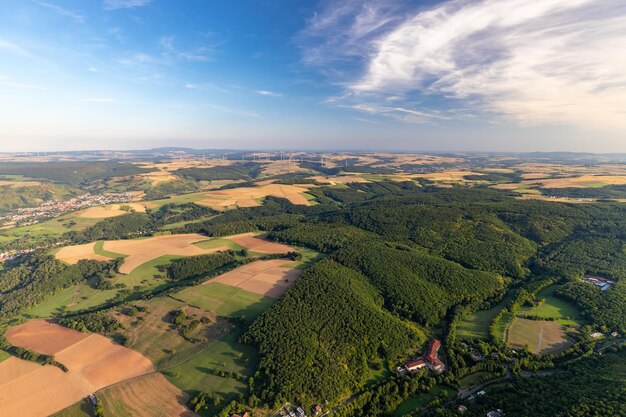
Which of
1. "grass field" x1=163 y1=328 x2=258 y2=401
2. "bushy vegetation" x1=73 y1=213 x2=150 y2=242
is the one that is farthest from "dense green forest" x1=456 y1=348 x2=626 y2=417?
"bushy vegetation" x1=73 y1=213 x2=150 y2=242

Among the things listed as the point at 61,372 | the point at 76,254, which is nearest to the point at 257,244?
the point at 76,254

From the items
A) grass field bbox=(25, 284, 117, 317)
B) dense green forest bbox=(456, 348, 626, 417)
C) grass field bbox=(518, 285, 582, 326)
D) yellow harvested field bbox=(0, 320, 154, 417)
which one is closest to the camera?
dense green forest bbox=(456, 348, 626, 417)

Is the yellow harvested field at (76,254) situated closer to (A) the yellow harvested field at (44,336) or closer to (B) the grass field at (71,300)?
(B) the grass field at (71,300)

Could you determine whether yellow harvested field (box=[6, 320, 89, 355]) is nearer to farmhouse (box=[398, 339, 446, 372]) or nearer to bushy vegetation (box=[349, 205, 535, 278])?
farmhouse (box=[398, 339, 446, 372])

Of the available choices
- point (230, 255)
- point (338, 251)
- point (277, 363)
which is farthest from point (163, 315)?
point (338, 251)

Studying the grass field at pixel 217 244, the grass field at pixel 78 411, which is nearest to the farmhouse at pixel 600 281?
the grass field at pixel 217 244

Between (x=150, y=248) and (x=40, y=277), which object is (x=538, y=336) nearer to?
(x=150, y=248)

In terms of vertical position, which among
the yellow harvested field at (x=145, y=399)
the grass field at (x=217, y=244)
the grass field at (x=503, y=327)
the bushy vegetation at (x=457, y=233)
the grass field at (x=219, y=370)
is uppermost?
the bushy vegetation at (x=457, y=233)
